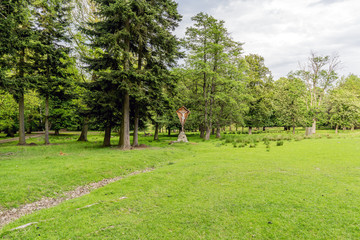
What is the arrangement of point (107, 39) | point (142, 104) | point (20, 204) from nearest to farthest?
point (20, 204), point (107, 39), point (142, 104)

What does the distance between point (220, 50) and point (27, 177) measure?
2489cm

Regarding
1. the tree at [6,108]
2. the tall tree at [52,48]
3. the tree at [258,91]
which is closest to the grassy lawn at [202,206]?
the tall tree at [52,48]

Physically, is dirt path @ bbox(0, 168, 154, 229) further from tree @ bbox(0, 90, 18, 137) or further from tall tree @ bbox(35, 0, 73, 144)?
tree @ bbox(0, 90, 18, 137)

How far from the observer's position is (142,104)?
17.6m

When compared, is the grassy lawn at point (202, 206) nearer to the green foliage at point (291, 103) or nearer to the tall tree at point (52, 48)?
the tall tree at point (52, 48)

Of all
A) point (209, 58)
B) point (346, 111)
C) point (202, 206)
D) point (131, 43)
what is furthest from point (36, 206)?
point (346, 111)

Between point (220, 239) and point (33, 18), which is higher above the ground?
point (33, 18)

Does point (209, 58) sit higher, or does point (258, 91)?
point (209, 58)

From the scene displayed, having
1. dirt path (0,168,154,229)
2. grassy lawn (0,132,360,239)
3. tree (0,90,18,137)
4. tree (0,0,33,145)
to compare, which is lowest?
dirt path (0,168,154,229)

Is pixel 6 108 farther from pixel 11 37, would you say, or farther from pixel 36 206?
pixel 36 206

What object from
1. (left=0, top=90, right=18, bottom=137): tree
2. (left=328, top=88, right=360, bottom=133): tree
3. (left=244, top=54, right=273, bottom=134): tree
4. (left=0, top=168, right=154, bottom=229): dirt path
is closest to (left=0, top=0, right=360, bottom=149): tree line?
(left=0, top=90, right=18, bottom=137): tree

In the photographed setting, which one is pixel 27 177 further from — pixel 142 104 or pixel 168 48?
pixel 168 48

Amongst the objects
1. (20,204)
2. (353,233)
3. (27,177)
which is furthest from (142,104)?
(353,233)

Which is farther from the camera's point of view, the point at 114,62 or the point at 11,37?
the point at 114,62
